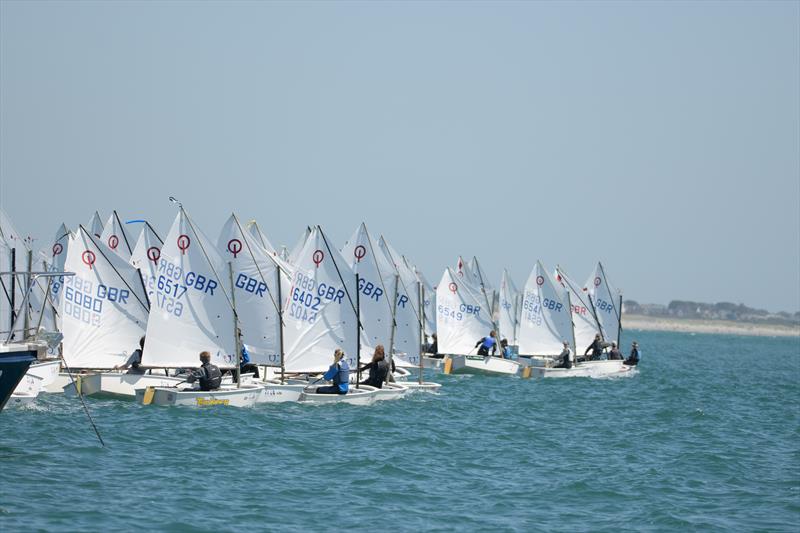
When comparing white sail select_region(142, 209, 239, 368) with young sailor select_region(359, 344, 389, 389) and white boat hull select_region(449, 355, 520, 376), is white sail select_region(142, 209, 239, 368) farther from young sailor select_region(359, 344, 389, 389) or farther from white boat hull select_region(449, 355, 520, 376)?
white boat hull select_region(449, 355, 520, 376)

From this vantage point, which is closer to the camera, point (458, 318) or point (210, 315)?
point (210, 315)

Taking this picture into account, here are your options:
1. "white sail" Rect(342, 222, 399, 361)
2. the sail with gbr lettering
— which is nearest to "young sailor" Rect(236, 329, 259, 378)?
"white sail" Rect(342, 222, 399, 361)

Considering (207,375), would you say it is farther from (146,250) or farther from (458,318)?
(458,318)

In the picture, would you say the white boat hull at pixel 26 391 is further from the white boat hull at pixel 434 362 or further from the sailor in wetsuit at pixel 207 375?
the white boat hull at pixel 434 362

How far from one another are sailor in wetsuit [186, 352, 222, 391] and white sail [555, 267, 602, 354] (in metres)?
27.4

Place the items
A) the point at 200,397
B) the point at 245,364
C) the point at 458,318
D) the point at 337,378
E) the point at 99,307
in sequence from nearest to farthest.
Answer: the point at 200,397 → the point at 337,378 → the point at 99,307 → the point at 245,364 → the point at 458,318

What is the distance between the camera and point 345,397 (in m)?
30.3

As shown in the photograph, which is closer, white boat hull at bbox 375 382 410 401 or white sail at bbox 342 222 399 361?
white boat hull at bbox 375 382 410 401

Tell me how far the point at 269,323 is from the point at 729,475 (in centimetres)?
1466

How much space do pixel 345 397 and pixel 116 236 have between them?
502 inches

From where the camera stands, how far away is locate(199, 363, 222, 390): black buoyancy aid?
1125 inches

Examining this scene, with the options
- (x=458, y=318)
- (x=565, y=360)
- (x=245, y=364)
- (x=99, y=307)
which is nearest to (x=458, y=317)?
(x=458, y=318)

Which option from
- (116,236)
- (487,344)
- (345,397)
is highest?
(116,236)

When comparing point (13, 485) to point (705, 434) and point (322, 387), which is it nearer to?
point (322, 387)
